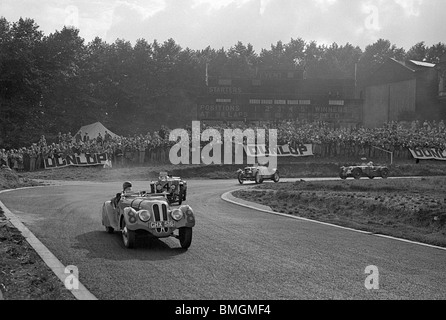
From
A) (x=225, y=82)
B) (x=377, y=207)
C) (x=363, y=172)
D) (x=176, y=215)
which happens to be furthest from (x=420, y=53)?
(x=176, y=215)

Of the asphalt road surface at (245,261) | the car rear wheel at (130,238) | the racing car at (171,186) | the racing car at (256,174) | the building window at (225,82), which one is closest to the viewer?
the asphalt road surface at (245,261)

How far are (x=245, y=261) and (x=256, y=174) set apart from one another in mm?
24974

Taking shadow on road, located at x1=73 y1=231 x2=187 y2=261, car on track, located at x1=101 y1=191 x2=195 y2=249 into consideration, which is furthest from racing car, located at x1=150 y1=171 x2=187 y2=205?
car on track, located at x1=101 y1=191 x2=195 y2=249

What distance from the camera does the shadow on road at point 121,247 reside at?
10.4m

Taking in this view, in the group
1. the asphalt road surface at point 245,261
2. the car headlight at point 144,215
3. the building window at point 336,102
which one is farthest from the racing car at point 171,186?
the building window at point 336,102

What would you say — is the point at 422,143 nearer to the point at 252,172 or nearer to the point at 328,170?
the point at 328,170

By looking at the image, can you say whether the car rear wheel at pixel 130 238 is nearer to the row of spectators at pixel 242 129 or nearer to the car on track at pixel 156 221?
the car on track at pixel 156 221

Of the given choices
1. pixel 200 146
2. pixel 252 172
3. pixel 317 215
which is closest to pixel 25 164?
pixel 200 146

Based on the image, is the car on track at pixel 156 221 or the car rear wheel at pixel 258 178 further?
Result: the car rear wheel at pixel 258 178

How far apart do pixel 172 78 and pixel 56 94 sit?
19.3 meters

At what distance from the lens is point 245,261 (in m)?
10.0

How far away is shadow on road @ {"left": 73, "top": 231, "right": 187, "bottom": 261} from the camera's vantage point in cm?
1045

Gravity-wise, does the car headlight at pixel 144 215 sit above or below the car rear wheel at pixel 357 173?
above

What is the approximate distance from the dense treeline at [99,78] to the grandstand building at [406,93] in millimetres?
19946
